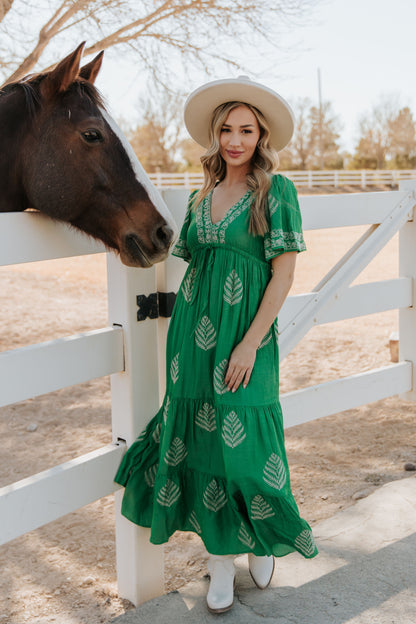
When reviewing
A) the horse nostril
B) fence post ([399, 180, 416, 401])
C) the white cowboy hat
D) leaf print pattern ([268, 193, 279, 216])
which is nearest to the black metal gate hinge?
the horse nostril

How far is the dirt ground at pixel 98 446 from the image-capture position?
2.30 metres

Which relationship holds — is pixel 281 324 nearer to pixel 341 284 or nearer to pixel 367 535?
pixel 341 284

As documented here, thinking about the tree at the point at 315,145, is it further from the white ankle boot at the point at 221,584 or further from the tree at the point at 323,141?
the white ankle boot at the point at 221,584

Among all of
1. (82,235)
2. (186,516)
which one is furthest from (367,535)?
(82,235)

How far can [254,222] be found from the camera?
73.2 inches

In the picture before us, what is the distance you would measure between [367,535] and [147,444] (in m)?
0.96

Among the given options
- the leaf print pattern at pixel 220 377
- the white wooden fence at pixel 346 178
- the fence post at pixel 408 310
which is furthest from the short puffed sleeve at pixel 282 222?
the white wooden fence at pixel 346 178

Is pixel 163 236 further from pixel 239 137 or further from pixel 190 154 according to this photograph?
pixel 190 154

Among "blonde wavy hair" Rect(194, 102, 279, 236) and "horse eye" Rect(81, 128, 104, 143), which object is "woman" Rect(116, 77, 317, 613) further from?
"horse eye" Rect(81, 128, 104, 143)

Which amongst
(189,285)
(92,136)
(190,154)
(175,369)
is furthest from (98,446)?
(190,154)

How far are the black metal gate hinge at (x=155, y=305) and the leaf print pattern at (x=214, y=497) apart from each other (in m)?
0.59

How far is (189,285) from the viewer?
198cm

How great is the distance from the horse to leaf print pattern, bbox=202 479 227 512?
732mm

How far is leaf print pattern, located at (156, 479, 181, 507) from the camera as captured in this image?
6.39ft
